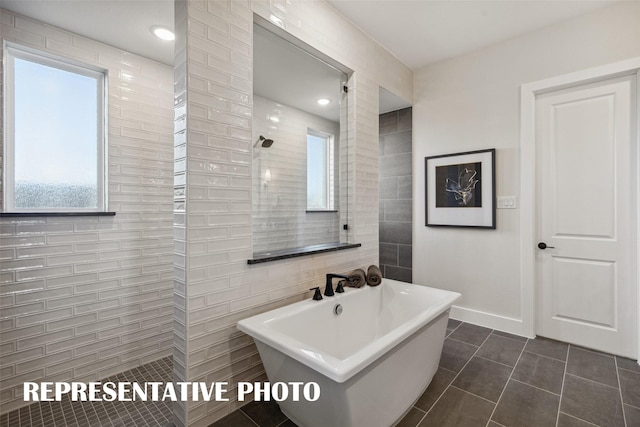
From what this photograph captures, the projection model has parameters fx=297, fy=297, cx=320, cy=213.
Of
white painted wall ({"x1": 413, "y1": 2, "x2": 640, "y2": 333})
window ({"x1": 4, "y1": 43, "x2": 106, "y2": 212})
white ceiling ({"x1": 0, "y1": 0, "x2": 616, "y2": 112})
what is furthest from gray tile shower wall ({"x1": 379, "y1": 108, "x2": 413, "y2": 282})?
window ({"x1": 4, "y1": 43, "x2": 106, "y2": 212})

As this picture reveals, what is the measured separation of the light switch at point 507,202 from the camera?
280cm

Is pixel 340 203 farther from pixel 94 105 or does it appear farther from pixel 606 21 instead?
pixel 606 21

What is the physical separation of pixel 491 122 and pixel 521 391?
2.31 meters

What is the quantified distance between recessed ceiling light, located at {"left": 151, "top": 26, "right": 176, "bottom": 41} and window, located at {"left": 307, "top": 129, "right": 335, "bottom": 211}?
124cm

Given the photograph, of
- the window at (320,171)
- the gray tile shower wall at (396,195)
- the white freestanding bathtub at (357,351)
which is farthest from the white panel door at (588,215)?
the window at (320,171)

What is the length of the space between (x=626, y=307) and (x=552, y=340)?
61 cm

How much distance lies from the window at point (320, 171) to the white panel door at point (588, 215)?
6.26 ft

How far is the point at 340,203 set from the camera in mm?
2689

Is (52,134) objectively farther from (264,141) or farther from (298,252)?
(298,252)

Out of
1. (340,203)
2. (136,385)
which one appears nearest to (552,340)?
(340,203)

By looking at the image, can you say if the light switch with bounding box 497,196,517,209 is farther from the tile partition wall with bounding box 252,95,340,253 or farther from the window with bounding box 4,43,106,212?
the window with bounding box 4,43,106,212

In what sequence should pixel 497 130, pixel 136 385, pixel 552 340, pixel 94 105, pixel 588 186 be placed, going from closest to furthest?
pixel 136 385
pixel 94 105
pixel 588 186
pixel 552 340
pixel 497 130

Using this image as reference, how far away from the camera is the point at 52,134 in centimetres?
213

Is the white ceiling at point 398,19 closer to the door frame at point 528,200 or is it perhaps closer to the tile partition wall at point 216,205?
the tile partition wall at point 216,205
